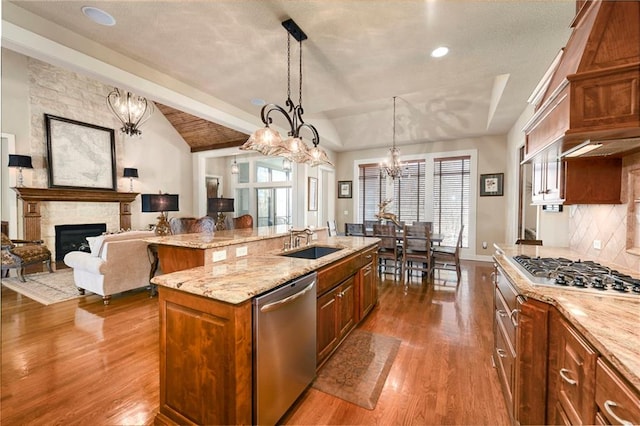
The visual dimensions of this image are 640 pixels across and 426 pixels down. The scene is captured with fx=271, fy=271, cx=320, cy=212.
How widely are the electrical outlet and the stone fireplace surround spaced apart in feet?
18.2

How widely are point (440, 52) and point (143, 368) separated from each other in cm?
398

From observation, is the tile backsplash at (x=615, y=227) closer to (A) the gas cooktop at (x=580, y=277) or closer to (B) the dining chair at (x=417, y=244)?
(A) the gas cooktop at (x=580, y=277)

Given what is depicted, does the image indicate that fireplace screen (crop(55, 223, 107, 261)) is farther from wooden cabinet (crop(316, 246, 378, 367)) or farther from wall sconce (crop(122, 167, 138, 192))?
wooden cabinet (crop(316, 246, 378, 367))

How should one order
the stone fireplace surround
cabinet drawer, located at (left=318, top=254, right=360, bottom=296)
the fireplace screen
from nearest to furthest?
cabinet drawer, located at (left=318, top=254, right=360, bottom=296) → the stone fireplace surround → the fireplace screen

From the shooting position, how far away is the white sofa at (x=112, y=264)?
11.8 ft

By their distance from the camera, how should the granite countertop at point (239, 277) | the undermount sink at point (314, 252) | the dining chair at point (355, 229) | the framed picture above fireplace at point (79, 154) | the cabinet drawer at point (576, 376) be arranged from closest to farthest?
the cabinet drawer at point (576, 376) < the granite countertop at point (239, 277) < the undermount sink at point (314, 252) < the dining chair at point (355, 229) < the framed picture above fireplace at point (79, 154)

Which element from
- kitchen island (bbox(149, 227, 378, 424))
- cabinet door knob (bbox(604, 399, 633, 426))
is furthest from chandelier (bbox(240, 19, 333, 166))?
cabinet door knob (bbox(604, 399, 633, 426))

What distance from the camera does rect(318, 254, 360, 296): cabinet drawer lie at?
2.12 m

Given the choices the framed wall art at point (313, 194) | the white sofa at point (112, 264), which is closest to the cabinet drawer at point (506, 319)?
the white sofa at point (112, 264)

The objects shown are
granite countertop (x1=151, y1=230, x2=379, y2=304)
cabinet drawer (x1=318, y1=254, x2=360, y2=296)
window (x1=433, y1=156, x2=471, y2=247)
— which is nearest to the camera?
granite countertop (x1=151, y1=230, x2=379, y2=304)

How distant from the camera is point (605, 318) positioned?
3.74ft

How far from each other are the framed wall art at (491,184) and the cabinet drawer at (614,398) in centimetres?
603

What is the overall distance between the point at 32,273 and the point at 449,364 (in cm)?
695

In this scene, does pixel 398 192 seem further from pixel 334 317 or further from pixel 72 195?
pixel 72 195
